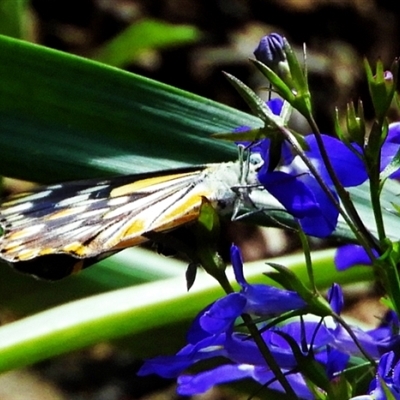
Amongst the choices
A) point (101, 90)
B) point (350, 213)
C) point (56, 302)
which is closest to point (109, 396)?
point (56, 302)

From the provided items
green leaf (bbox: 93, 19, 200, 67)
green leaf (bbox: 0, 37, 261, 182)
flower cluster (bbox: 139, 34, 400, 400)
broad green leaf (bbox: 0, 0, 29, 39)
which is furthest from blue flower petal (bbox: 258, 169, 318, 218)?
green leaf (bbox: 93, 19, 200, 67)

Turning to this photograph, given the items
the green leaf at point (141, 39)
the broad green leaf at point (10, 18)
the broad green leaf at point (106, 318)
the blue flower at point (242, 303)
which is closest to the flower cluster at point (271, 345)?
the blue flower at point (242, 303)

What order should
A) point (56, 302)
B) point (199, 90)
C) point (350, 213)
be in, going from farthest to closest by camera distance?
point (199, 90) → point (56, 302) → point (350, 213)

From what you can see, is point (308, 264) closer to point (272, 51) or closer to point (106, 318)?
point (272, 51)

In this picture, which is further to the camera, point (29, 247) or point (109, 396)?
point (109, 396)

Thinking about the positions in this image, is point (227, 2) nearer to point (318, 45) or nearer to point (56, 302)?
point (318, 45)

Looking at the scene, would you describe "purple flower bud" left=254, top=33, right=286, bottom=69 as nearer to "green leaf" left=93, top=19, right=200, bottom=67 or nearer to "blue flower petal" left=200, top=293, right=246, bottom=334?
"blue flower petal" left=200, top=293, right=246, bottom=334

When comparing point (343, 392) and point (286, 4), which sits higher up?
point (286, 4)
